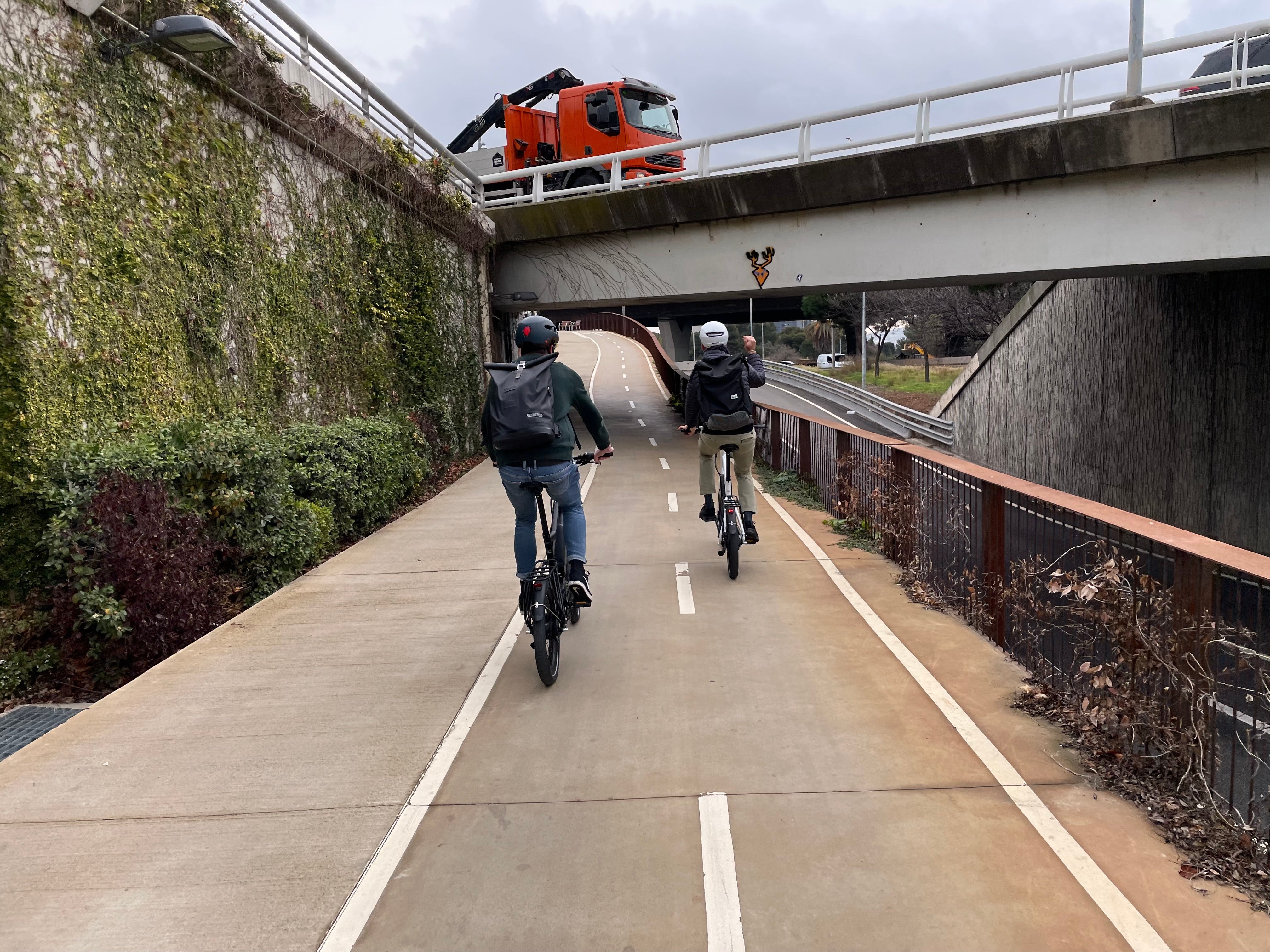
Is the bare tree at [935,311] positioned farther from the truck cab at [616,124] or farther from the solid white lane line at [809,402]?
the truck cab at [616,124]

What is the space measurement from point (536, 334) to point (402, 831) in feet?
9.57

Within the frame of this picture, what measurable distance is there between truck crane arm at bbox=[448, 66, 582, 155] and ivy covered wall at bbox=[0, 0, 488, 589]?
43.3 feet

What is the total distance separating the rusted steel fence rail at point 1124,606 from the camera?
3551 mm

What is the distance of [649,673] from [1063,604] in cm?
258

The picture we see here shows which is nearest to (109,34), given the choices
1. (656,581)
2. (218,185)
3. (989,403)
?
(218,185)

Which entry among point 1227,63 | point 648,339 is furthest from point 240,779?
point 648,339

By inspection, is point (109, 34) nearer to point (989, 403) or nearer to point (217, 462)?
point (217, 462)

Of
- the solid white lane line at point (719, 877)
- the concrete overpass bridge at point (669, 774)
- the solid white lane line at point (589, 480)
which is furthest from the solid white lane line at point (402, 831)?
the solid white lane line at point (589, 480)

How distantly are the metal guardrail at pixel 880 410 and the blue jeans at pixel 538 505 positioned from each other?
59.3ft

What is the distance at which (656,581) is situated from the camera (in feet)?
26.8

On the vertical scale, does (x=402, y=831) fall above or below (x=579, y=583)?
below

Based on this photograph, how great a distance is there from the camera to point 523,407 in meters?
5.41

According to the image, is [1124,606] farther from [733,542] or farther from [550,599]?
[733,542]

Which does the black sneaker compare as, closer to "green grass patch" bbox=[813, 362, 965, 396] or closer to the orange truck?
the orange truck
